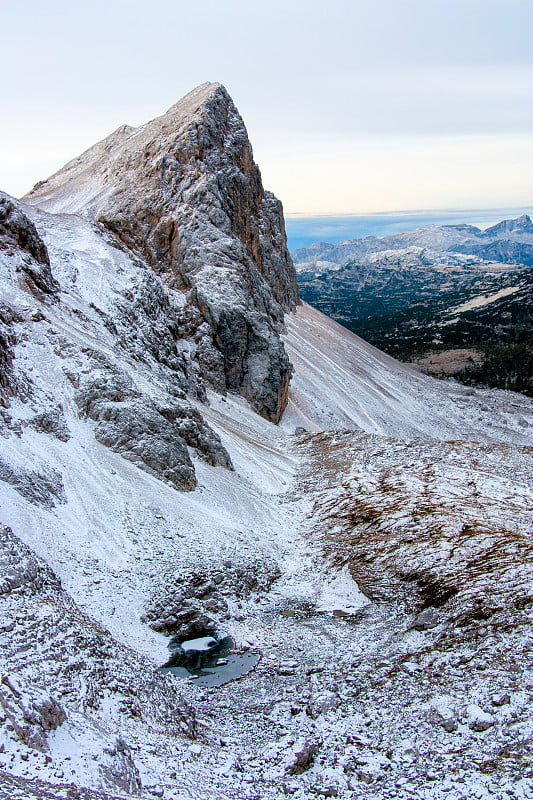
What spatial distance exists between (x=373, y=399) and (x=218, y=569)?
43.7 meters

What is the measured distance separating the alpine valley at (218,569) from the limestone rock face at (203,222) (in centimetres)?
41

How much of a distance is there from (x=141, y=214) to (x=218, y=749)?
47.3 metres

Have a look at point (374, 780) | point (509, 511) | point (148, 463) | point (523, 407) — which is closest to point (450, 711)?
point (374, 780)

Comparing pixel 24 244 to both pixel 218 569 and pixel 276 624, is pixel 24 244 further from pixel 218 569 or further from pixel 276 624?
pixel 276 624

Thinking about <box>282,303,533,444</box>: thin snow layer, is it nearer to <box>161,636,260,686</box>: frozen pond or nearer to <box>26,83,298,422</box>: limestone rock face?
<box>26,83,298,422</box>: limestone rock face

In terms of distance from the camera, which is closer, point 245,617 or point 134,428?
point 245,617

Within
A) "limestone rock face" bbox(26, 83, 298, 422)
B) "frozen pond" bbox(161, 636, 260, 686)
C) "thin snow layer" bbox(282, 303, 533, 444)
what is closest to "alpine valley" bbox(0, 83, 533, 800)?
"frozen pond" bbox(161, 636, 260, 686)

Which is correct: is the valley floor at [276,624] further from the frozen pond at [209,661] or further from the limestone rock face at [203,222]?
the limestone rock face at [203,222]

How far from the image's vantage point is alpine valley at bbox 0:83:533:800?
10133mm

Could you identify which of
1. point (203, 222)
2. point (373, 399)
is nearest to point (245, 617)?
point (203, 222)

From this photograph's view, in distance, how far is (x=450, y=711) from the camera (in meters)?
11.4

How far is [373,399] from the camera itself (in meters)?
60.4

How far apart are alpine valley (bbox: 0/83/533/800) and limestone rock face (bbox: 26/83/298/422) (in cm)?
41

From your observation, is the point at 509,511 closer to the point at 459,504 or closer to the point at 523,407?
the point at 459,504
